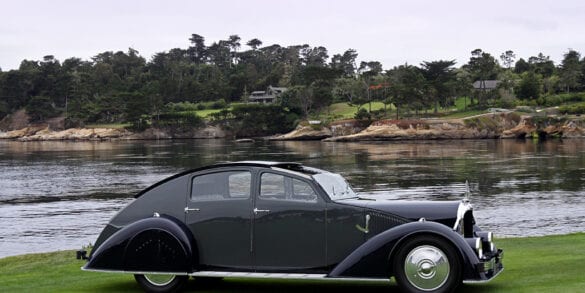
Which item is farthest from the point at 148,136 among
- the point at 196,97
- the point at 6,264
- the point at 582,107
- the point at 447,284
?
the point at 447,284

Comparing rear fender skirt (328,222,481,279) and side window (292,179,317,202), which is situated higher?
side window (292,179,317,202)

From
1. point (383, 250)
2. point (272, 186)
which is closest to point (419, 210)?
point (383, 250)

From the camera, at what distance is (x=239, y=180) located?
10.5 meters

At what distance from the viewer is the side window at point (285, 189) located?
10.2 m

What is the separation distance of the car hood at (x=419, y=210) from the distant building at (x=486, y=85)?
13965 centimetres

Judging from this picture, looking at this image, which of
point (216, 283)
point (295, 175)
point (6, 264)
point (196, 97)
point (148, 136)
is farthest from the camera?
point (196, 97)

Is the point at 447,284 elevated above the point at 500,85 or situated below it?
below

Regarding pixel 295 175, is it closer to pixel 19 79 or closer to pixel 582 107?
pixel 582 107

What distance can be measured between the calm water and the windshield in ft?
50.5

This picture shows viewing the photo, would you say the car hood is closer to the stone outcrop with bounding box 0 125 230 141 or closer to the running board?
the running board

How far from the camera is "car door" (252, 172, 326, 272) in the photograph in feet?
32.8

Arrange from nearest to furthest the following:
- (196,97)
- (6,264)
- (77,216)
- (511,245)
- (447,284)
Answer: (447,284)
(511,245)
(6,264)
(77,216)
(196,97)

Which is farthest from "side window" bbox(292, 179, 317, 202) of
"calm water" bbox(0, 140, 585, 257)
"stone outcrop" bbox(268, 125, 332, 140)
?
"stone outcrop" bbox(268, 125, 332, 140)

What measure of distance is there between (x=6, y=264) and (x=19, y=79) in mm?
193568
